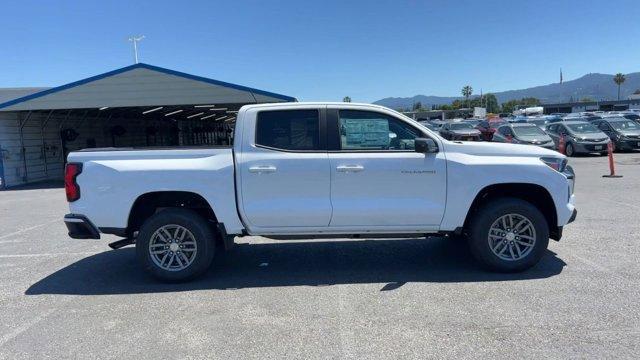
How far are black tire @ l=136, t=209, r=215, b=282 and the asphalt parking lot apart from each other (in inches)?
7.7

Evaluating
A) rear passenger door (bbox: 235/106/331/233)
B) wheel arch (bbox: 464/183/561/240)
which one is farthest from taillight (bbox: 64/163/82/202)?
wheel arch (bbox: 464/183/561/240)

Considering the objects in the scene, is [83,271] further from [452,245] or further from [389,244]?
[452,245]

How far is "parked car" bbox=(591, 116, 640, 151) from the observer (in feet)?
72.7

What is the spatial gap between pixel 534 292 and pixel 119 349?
3.98 meters

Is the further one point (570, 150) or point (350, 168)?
point (570, 150)

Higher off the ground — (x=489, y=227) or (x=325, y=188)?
(x=325, y=188)

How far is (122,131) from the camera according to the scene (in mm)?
28438

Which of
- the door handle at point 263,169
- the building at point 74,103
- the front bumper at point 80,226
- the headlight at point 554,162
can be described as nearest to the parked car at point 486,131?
the building at point 74,103

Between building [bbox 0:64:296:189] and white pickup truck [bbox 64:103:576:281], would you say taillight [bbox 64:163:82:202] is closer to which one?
white pickup truck [bbox 64:103:576:281]

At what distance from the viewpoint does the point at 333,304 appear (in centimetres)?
487

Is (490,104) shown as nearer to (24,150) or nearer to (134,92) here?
(134,92)

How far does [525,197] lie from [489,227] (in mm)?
695

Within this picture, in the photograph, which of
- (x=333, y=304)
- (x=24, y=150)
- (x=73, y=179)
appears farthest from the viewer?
(x=24, y=150)

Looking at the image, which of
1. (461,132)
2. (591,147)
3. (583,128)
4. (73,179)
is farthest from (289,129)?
(461,132)
